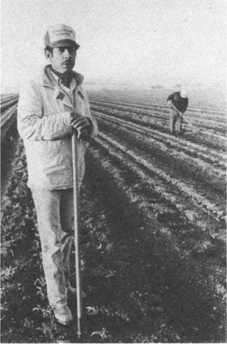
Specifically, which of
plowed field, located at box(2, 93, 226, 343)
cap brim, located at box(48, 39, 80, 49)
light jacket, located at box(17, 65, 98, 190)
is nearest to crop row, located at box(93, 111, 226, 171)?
plowed field, located at box(2, 93, 226, 343)

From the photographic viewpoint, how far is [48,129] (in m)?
1.81

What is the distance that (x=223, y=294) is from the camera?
2.51m

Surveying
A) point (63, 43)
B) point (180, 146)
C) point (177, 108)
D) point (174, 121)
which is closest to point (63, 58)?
point (63, 43)

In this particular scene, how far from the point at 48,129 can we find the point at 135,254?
1.55 m

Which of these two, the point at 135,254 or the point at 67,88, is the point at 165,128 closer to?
the point at 135,254

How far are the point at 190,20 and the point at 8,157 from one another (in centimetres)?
368

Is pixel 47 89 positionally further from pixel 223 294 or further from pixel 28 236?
pixel 223 294

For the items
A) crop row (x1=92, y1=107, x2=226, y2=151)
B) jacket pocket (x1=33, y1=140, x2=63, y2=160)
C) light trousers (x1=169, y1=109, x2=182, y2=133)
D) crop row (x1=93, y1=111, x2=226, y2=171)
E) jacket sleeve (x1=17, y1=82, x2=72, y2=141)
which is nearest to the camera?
jacket sleeve (x1=17, y1=82, x2=72, y2=141)

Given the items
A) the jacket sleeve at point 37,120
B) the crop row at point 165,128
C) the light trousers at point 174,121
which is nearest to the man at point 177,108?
the light trousers at point 174,121

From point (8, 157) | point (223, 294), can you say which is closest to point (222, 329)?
point (223, 294)

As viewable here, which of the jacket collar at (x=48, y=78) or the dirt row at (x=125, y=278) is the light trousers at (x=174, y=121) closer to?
the dirt row at (x=125, y=278)

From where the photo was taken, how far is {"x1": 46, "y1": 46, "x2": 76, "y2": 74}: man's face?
74.8 inches

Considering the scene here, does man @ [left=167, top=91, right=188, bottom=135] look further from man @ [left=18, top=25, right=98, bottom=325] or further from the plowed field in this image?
man @ [left=18, top=25, right=98, bottom=325]

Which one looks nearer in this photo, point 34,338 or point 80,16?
point 34,338
